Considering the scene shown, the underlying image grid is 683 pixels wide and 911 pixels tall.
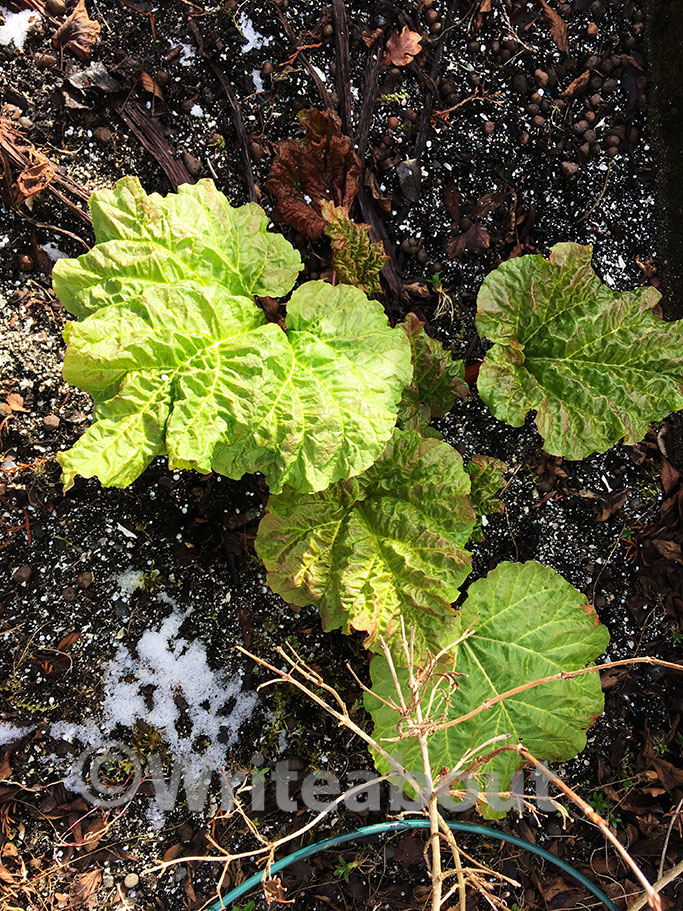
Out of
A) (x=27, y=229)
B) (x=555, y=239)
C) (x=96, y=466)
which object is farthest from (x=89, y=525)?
(x=555, y=239)

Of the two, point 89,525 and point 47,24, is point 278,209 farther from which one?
point 89,525

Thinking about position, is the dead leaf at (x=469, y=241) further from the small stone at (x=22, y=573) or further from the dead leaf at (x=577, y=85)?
the small stone at (x=22, y=573)

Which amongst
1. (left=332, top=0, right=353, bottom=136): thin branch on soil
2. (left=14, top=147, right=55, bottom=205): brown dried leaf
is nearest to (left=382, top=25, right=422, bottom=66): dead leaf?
(left=332, top=0, right=353, bottom=136): thin branch on soil

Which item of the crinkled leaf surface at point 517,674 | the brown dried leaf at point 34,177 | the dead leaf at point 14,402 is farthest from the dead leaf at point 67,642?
the brown dried leaf at point 34,177

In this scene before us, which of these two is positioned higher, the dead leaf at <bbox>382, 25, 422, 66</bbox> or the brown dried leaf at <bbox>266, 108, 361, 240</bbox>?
the dead leaf at <bbox>382, 25, 422, 66</bbox>

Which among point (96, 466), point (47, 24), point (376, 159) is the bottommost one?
point (96, 466)

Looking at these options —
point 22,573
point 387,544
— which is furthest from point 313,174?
point 22,573

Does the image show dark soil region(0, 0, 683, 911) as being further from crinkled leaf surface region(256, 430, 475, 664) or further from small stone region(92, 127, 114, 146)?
crinkled leaf surface region(256, 430, 475, 664)
